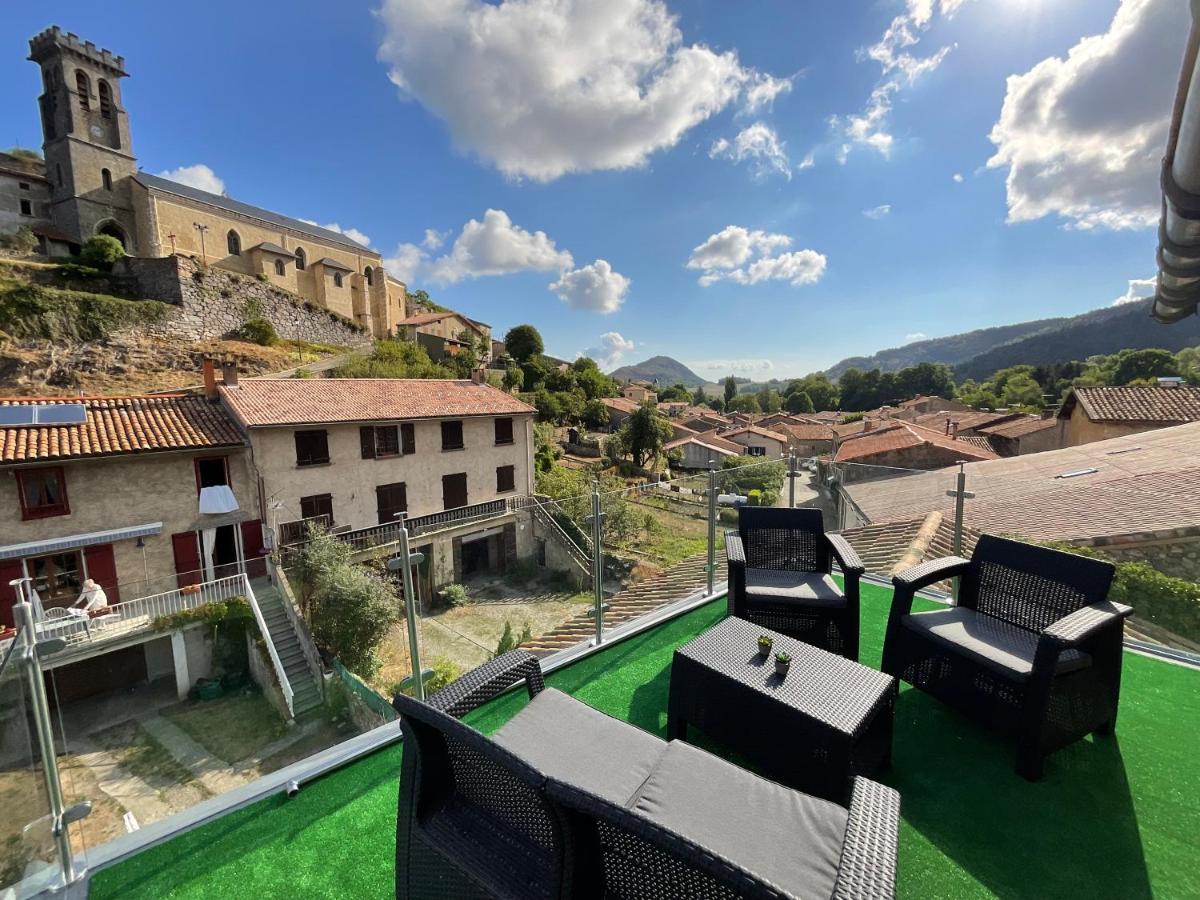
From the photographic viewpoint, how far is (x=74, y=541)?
9.73 meters

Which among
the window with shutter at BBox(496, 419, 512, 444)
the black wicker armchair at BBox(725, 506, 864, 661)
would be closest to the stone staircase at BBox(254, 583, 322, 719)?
the window with shutter at BBox(496, 419, 512, 444)

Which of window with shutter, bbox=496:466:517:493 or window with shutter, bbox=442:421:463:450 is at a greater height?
window with shutter, bbox=442:421:463:450

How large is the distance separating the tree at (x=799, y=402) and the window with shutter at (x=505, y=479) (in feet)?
233

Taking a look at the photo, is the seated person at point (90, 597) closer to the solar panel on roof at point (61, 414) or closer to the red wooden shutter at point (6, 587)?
the red wooden shutter at point (6, 587)

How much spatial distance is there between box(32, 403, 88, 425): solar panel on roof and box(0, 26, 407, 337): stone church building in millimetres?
24042

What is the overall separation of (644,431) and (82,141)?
3613cm

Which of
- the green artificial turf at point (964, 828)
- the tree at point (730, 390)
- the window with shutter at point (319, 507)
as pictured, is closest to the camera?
the green artificial turf at point (964, 828)

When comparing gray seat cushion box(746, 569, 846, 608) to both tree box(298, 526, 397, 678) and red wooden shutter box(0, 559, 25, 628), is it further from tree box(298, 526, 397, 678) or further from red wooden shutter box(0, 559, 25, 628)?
red wooden shutter box(0, 559, 25, 628)

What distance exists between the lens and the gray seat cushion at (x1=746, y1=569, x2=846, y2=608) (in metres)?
2.94

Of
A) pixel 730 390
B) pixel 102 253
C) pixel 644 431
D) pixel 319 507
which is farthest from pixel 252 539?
pixel 730 390

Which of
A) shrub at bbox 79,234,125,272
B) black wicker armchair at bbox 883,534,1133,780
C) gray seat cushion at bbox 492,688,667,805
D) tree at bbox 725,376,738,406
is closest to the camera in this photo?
gray seat cushion at bbox 492,688,667,805

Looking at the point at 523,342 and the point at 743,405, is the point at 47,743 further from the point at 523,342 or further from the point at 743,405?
the point at 743,405

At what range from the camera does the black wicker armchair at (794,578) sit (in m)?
2.92

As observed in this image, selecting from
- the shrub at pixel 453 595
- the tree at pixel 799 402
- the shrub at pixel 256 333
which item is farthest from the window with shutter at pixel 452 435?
the tree at pixel 799 402
